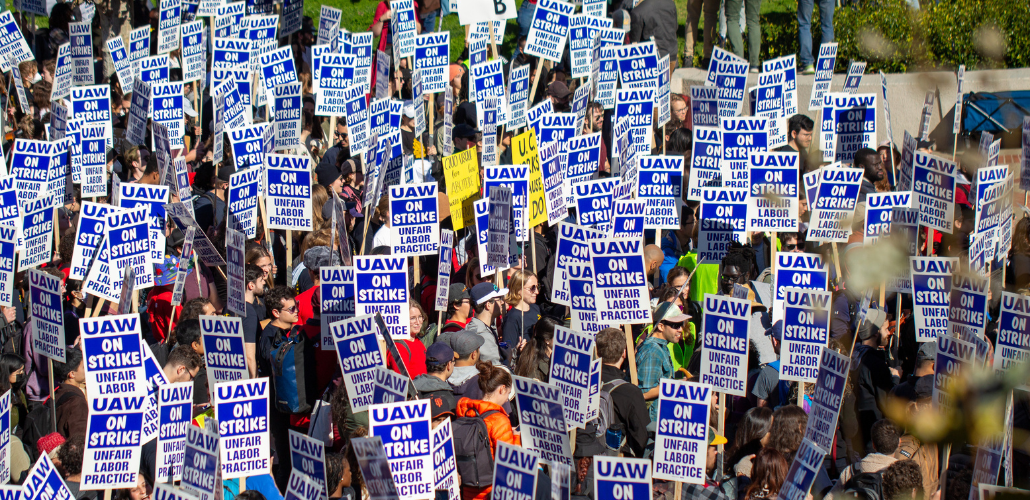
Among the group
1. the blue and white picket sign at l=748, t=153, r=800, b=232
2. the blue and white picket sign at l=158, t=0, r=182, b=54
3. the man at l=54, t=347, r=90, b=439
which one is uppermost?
the blue and white picket sign at l=158, t=0, r=182, b=54

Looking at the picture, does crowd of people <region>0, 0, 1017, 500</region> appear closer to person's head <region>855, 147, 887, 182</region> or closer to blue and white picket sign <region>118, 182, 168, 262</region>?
person's head <region>855, 147, 887, 182</region>

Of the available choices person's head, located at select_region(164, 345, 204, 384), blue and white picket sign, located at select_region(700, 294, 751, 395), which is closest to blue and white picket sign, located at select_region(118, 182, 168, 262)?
person's head, located at select_region(164, 345, 204, 384)

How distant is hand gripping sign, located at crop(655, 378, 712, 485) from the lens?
5.61 meters

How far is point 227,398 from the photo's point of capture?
19.1 feet

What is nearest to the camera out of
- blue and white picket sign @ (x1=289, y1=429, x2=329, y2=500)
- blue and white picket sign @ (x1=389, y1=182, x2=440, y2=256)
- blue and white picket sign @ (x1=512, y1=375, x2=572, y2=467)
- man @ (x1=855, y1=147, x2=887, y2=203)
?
blue and white picket sign @ (x1=289, y1=429, x2=329, y2=500)

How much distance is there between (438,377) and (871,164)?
233 inches

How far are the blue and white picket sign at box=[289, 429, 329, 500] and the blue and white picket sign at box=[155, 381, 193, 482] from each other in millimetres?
806

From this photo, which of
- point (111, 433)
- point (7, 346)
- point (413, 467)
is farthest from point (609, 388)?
point (7, 346)

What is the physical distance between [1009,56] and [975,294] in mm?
8425

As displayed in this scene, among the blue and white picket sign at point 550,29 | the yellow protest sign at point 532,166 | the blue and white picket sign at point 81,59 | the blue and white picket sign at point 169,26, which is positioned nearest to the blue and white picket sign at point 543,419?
the yellow protest sign at point 532,166

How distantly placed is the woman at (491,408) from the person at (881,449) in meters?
1.98

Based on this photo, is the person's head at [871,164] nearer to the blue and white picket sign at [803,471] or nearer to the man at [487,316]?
the man at [487,316]

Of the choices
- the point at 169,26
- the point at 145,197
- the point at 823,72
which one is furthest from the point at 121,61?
the point at 823,72

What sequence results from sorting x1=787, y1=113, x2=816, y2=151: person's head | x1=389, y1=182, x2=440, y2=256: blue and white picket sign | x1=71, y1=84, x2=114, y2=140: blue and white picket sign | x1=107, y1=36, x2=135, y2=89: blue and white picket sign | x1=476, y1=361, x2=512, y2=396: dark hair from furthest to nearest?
x1=107, y1=36, x2=135, y2=89: blue and white picket sign < x1=787, y1=113, x2=816, y2=151: person's head < x1=71, y1=84, x2=114, y2=140: blue and white picket sign < x1=389, y1=182, x2=440, y2=256: blue and white picket sign < x1=476, y1=361, x2=512, y2=396: dark hair
